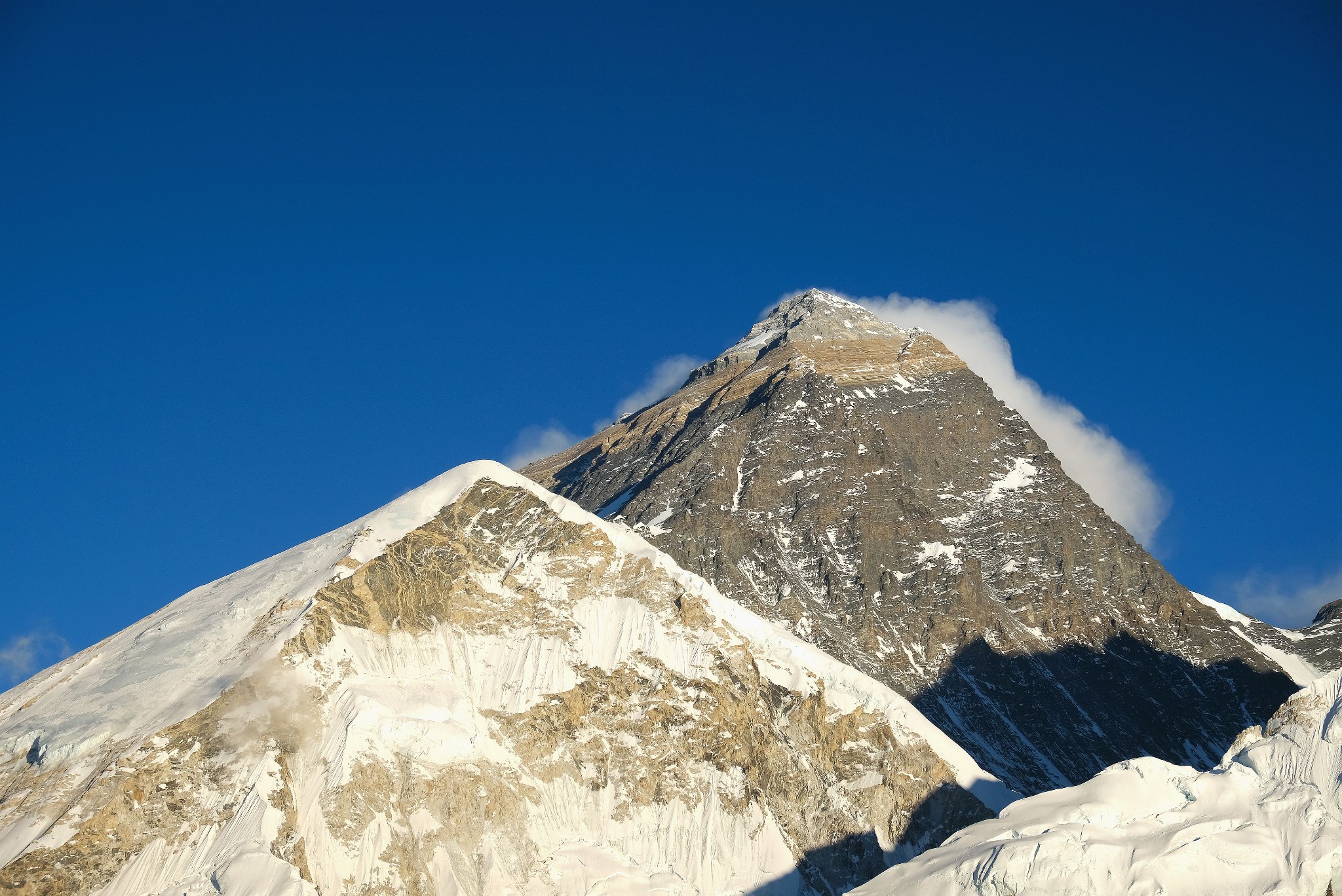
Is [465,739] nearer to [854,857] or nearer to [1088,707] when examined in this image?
[854,857]

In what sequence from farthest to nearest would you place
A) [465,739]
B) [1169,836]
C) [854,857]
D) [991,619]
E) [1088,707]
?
[991,619] → [1088,707] → [465,739] → [854,857] → [1169,836]

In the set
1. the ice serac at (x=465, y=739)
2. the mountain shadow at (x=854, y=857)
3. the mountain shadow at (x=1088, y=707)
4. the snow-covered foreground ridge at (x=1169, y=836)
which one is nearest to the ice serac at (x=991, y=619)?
the mountain shadow at (x=1088, y=707)

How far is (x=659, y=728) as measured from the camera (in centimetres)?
10431

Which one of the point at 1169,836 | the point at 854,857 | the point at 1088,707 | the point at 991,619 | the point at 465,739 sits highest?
the point at 991,619

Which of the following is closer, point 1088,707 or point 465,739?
point 465,739

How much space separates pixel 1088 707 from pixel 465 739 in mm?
92844

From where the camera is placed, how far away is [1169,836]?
8638cm

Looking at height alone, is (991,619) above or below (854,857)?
above

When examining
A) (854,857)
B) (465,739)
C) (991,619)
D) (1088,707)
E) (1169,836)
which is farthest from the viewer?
(991,619)

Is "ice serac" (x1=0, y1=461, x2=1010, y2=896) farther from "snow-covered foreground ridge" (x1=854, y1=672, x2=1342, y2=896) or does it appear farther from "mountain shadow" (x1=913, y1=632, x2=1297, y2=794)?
"mountain shadow" (x1=913, y1=632, x2=1297, y2=794)

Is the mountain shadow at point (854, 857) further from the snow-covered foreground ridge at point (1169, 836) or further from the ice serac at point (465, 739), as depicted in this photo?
the snow-covered foreground ridge at point (1169, 836)

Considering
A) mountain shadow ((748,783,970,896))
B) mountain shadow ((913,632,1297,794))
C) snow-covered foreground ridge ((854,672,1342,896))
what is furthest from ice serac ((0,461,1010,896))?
mountain shadow ((913,632,1297,794))

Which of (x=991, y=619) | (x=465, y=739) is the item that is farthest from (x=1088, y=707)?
(x=465, y=739)

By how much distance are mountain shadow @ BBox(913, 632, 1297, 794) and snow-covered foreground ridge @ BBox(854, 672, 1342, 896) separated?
52.0 metres
